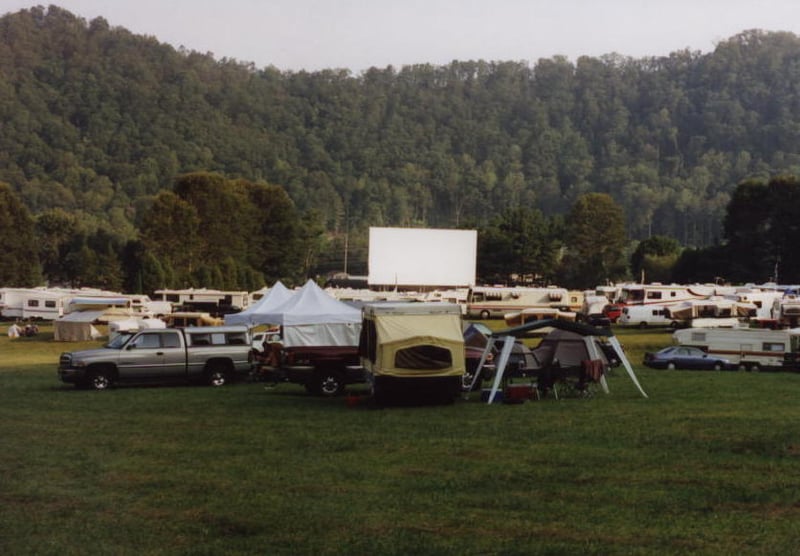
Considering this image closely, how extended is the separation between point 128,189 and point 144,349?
175m

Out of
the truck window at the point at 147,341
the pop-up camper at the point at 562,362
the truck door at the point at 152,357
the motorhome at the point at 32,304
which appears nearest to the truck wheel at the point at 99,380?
the truck door at the point at 152,357

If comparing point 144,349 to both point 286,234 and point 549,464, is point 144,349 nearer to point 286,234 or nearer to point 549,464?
point 549,464

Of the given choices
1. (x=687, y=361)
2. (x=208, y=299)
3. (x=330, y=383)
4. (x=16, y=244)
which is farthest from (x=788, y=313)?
(x=16, y=244)

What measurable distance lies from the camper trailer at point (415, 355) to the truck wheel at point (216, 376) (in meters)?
6.05

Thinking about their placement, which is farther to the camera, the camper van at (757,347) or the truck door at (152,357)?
the camper van at (757,347)

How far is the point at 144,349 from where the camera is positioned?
22688 mm

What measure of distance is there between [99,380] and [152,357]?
1.21 metres

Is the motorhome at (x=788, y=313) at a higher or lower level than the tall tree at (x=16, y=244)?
lower

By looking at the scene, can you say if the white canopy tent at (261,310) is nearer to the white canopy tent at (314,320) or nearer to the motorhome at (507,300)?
the white canopy tent at (314,320)

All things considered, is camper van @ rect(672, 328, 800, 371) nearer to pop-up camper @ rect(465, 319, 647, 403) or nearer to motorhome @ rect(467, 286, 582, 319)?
pop-up camper @ rect(465, 319, 647, 403)

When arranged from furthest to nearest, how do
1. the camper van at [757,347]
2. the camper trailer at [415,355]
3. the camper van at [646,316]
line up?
1. the camper van at [646,316]
2. the camper van at [757,347]
3. the camper trailer at [415,355]

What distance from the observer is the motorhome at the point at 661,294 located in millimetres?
51344

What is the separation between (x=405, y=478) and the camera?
11266mm

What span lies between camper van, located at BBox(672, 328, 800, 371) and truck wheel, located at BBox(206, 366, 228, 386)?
14.7m
